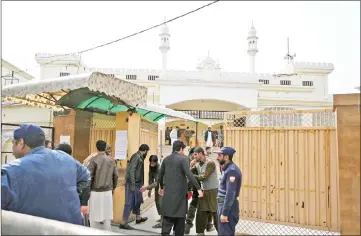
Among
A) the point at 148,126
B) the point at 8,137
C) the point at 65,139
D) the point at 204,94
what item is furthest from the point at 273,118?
the point at 204,94

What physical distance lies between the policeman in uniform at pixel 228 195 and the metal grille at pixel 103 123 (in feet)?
11.6

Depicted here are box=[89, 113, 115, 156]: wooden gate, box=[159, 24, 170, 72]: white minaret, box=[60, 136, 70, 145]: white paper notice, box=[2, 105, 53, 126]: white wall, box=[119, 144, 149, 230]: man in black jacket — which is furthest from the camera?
box=[159, 24, 170, 72]: white minaret

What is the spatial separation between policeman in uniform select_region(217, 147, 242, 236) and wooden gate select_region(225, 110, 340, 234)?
140 cm

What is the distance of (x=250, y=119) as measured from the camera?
6.18 metres

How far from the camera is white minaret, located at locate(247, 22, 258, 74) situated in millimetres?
29500

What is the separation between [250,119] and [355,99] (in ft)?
14.7

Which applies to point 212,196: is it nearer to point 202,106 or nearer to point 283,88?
point 202,106

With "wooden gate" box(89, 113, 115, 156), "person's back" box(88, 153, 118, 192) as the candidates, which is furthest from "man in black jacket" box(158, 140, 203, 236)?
"wooden gate" box(89, 113, 115, 156)

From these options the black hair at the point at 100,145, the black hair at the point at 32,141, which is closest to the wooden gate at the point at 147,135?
the black hair at the point at 100,145

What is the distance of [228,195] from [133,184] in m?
2.59

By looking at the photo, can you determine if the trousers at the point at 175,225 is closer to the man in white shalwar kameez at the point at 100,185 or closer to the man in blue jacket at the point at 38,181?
the man in white shalwar kameez at the point at 100,185

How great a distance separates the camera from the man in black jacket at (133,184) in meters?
6.34

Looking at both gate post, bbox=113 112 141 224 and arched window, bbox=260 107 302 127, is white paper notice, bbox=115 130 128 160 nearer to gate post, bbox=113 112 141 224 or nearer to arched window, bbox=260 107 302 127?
gate post, bbox=113 112 141 224

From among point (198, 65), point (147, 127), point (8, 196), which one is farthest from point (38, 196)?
point (198, 65)
